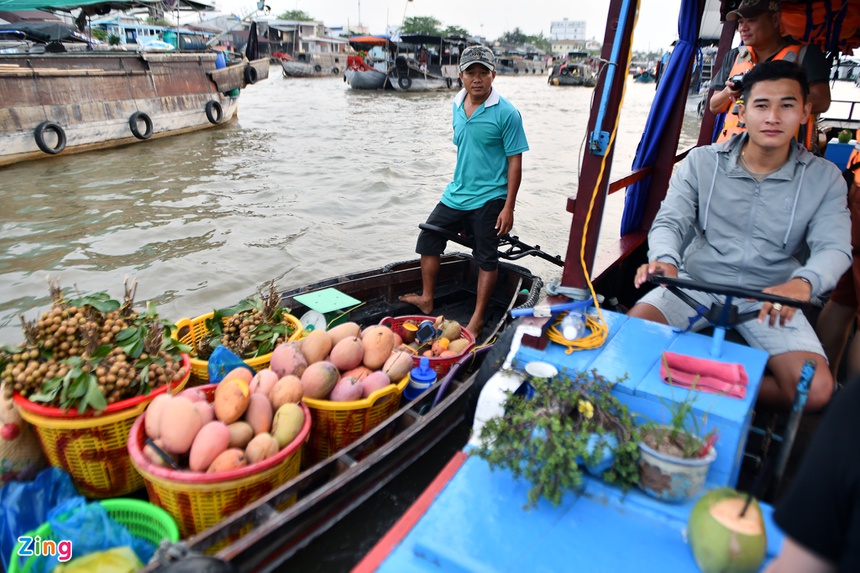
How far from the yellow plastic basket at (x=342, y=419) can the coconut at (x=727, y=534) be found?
5.81ft

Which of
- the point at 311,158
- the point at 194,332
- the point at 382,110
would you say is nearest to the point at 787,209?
the point at 194,332

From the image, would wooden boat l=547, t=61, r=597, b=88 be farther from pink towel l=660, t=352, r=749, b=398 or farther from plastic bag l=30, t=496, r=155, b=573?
plastic bag l=30, t=496, r=155, b=573

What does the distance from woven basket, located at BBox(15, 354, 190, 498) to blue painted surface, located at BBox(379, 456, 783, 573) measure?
1.64 meters

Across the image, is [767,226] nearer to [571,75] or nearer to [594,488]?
[594,488]

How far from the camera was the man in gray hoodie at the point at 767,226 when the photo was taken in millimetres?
2559

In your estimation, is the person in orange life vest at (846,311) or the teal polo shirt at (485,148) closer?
the person in orange life vest at (846,311)

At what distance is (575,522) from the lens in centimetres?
183

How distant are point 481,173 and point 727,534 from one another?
336 centimetres

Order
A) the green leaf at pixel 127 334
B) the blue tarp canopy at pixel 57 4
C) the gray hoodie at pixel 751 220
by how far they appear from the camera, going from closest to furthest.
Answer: the gray hoodie at pixel 751 220 < the green leaf at pixel 127 334 < the blue tarp canopy at pixel 57 4

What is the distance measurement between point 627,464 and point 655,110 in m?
3.51

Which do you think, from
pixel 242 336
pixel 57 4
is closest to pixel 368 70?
pixel 57 4

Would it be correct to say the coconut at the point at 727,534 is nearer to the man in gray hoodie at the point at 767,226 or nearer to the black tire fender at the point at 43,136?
the man in gray hoodie at the point at 767,226

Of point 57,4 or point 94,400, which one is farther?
point 57,4

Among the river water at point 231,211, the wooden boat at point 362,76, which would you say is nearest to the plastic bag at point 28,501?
the river water at point 231,211
